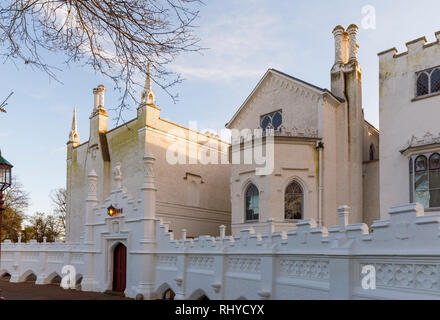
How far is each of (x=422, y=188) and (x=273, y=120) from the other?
928 cm

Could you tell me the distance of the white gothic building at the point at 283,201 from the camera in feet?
33.8

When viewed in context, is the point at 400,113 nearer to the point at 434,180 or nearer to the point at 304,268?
the point at 434,180

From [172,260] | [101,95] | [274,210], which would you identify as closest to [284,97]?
[274,210]

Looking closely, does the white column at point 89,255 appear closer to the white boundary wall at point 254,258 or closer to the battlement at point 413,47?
the white boundary wall at point 254,258

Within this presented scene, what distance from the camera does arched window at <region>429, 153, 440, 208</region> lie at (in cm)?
1609

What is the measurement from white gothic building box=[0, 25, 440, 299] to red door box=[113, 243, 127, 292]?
3.8 inches

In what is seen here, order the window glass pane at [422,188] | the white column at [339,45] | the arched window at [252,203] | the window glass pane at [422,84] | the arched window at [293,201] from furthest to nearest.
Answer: the white column at [339,45] → the arched window at [252,203] → the arched window at [293,201] → the window glass pane at [422,84] → the window glass pane at [422,188]

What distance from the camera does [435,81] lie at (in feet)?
55.6

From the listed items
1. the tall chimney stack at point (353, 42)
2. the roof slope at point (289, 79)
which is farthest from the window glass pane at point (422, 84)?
the tall chimney stack at point (353, 42)

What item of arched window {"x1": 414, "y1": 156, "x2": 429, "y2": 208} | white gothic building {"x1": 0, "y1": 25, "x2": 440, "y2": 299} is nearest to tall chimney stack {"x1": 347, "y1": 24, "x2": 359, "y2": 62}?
white gothic building {"x1": 0, "y1": 25, "x2": 440, "y2": 299}

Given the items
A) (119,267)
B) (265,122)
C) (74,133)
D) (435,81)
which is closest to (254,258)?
(119,267)

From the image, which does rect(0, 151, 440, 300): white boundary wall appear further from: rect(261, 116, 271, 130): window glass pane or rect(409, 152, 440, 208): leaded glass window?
rect(261, 116, 271, 130): window glass pane

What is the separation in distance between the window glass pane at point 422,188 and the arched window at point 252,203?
7.08m

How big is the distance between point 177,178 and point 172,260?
958 centimetres
